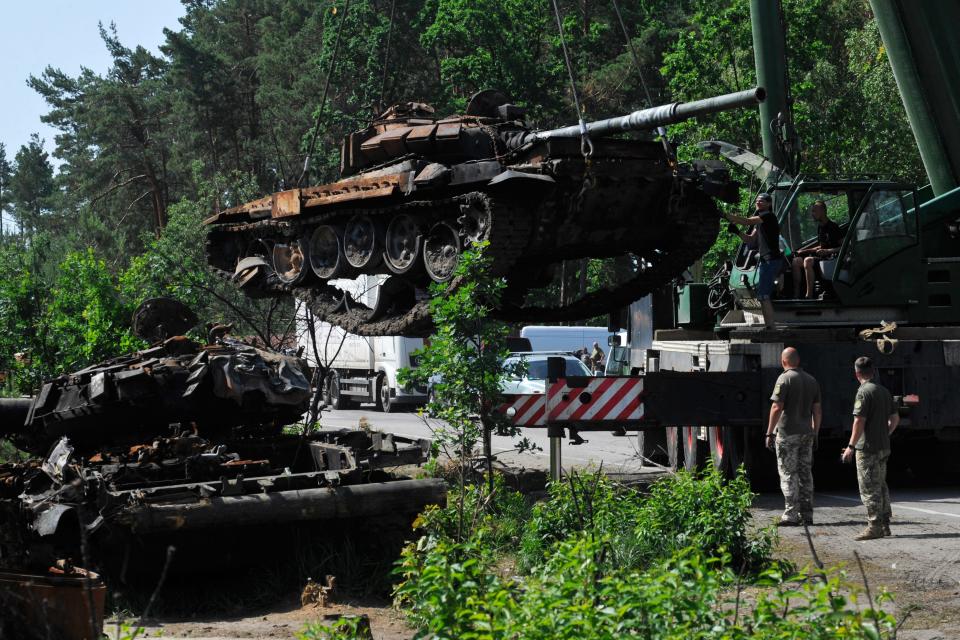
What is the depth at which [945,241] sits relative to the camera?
13.8m

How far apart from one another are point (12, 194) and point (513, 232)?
82922 millimetres

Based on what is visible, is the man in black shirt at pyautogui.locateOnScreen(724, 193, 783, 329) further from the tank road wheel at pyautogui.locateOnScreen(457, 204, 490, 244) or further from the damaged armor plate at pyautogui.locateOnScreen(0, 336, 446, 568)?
the damaged armor plate at pyautogui.locateOnScreen(0, 336, 446, 568)

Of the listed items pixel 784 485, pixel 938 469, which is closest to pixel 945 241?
pixel 938 469

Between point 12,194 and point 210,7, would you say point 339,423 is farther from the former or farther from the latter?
point 12,194

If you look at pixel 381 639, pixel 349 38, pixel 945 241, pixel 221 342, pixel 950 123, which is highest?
pixel 349 38

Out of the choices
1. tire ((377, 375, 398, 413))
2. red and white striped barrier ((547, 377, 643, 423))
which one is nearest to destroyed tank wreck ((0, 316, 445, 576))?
red and white striped barrier ((547, 377, 643, 423))

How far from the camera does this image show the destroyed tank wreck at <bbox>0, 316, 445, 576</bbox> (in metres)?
7.90

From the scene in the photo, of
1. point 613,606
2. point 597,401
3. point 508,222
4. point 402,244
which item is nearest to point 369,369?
point 402,244

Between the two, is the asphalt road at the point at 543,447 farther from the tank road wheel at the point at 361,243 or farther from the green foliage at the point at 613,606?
the green foliage at the point at 613,606

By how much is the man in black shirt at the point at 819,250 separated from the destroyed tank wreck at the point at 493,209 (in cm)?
180

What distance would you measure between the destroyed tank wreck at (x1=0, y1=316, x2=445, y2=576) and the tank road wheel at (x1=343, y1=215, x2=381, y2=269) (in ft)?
20.3

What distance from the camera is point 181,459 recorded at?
9.05 meters

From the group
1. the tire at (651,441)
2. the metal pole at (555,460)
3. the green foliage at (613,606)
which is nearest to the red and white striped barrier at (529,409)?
the metal pole at (555,460)

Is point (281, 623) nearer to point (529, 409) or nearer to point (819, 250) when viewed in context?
point (529, 409)
